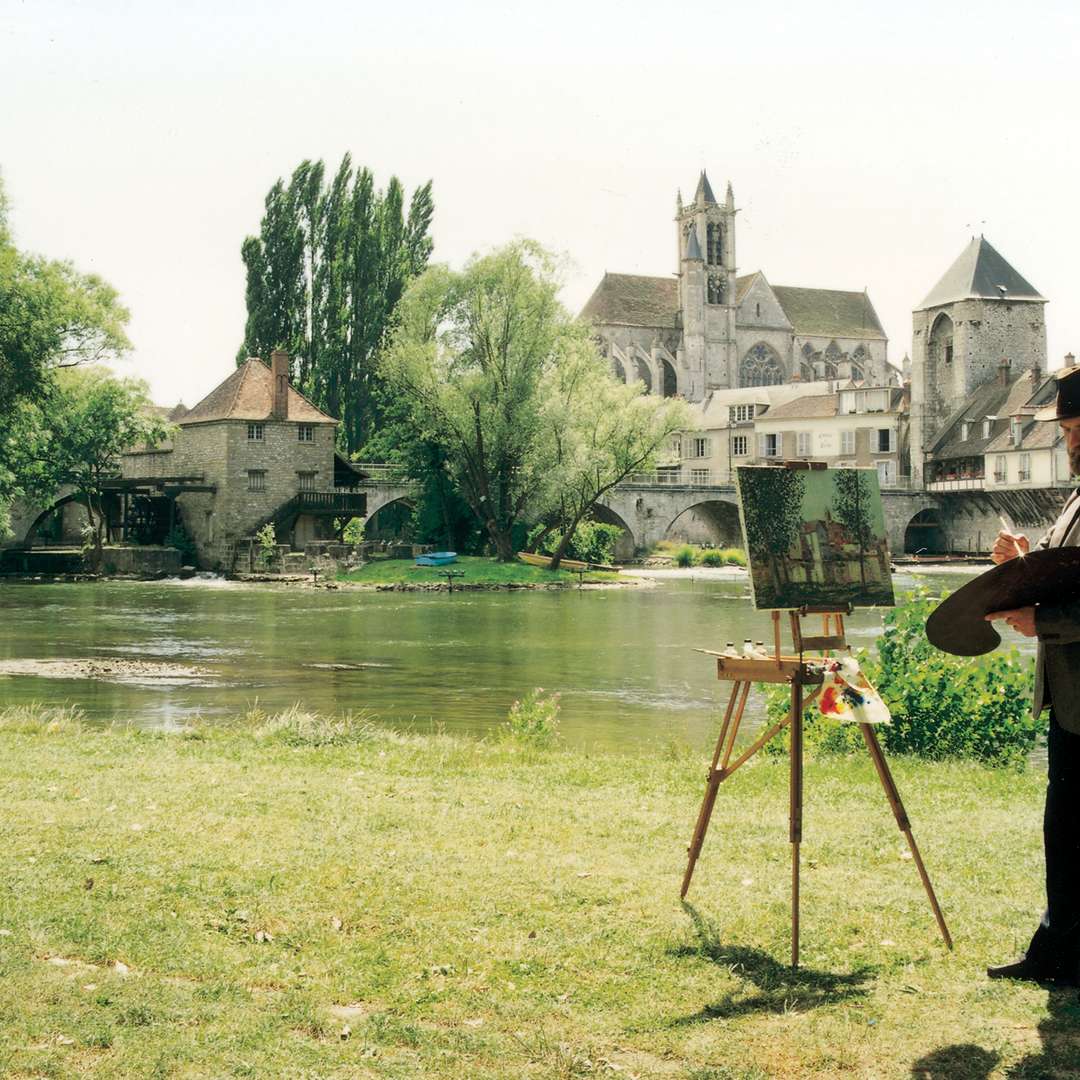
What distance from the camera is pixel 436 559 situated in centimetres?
4925

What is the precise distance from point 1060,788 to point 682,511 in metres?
62.6

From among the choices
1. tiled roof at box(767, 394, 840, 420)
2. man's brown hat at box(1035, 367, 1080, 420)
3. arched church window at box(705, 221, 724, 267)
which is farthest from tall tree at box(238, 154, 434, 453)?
man's brown hat at box(1035, 367, 1080, 420)

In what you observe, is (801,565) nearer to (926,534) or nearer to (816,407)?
(816,407)

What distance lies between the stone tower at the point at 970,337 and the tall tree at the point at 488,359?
32.1 m

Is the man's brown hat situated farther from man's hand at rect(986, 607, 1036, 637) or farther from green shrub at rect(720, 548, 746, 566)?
green shrub at rect(720, 548, 746, 566)

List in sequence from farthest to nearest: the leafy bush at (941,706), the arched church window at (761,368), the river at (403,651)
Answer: the arched church window at (761,368) < the river at (403,651) < the leafy bush at (941,706)

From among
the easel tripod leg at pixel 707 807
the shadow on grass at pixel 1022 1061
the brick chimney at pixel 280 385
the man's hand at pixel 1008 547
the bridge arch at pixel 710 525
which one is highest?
the brick chimney at pixel 280 385

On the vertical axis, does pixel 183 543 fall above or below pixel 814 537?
above

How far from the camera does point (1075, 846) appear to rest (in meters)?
4.67

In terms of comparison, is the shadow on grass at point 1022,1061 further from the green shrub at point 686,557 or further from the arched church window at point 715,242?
the arched church window at point 715,242

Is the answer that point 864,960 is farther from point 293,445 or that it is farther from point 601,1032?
point 293,445

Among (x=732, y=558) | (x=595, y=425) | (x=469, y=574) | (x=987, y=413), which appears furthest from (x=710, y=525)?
(x=469, y=574)

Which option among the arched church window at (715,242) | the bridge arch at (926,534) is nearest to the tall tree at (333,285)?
the bridge arch at (926,534)

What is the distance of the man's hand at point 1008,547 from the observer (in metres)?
4.55
